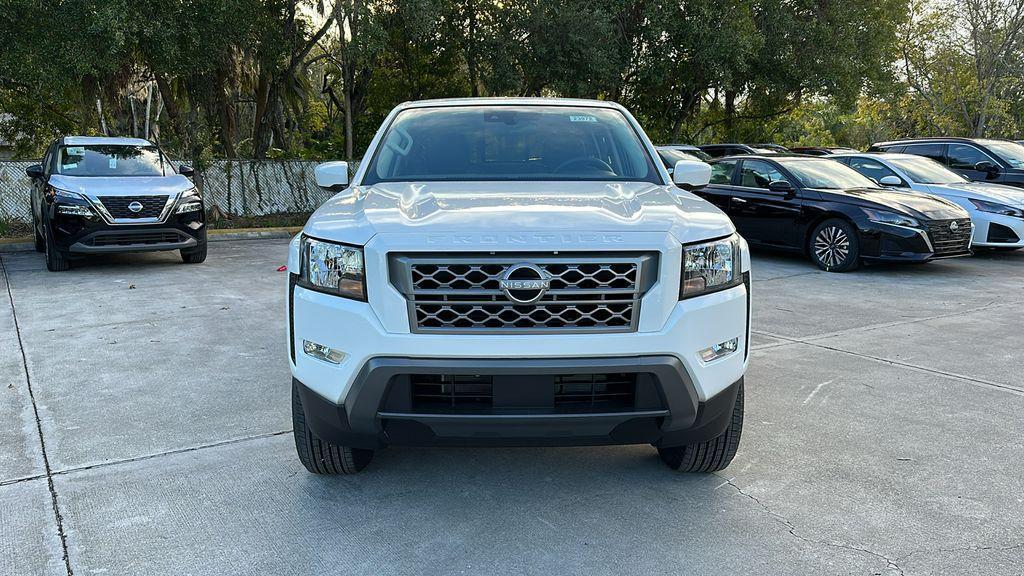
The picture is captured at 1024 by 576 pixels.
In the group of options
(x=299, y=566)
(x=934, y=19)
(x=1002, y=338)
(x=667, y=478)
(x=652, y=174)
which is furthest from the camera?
(x=934, y=19)

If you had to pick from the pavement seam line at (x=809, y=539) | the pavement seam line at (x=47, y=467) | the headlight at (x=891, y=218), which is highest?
the headlight at (x=891, y=218)

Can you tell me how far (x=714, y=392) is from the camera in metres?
2.91

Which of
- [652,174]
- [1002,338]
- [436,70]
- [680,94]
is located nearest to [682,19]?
[680,94]

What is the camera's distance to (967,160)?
13023mm

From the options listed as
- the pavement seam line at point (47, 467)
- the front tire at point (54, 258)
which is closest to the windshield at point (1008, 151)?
the pavement seam line at point (47, 467)

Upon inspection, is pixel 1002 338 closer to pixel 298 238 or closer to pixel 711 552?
pixel 711 552

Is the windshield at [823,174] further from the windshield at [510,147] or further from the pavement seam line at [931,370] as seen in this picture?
the windshield at [510,147]

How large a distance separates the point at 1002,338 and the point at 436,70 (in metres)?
16.3

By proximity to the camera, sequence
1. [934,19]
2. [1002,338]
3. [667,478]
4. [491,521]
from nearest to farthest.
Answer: [491,521] < [667,478] < [1002,338] < [934,19]

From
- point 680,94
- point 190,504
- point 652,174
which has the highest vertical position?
point 680,94

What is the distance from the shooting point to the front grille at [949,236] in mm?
9094

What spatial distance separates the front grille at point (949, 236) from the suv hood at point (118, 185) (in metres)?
9.39

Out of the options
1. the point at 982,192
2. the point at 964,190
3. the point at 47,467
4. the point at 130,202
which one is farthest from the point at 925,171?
the point at 47,467

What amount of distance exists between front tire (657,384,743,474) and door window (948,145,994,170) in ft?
39.8
